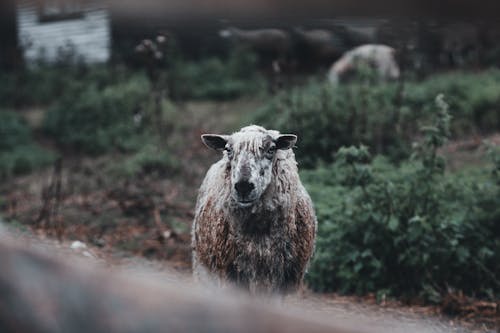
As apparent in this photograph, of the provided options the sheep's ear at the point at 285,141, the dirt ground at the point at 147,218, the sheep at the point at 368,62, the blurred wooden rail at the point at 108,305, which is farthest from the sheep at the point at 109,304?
the sheep at the point at 368,62

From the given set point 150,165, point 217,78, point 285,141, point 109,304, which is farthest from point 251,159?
point 217,78

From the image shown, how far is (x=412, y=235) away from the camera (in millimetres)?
6980

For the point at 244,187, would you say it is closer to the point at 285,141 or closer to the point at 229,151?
the point at 229,151

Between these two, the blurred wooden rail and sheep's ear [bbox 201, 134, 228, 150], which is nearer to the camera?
the blurred wooden rail

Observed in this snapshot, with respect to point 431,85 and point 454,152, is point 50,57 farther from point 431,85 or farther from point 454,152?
point 454,152

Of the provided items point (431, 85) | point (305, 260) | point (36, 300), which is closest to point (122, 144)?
point (431, 85)

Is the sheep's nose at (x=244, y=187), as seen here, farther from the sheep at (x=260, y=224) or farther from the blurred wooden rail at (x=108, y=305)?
the blurred wooden rail at (x=108, y=305)

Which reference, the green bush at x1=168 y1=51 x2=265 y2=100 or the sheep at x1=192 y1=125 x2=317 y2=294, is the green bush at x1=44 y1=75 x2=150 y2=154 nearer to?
the green bush at x1=168 y1=51 x2=265 y2=100

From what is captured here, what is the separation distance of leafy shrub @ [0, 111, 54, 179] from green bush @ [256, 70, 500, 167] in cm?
492

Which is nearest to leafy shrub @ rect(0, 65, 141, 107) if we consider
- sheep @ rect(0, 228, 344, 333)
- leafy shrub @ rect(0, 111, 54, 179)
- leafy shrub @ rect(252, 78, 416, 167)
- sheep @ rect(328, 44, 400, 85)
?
leafy shrub @ rect(0, 111, 54, 179)

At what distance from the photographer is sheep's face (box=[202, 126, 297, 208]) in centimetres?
456

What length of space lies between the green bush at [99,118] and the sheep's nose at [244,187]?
28.7ft

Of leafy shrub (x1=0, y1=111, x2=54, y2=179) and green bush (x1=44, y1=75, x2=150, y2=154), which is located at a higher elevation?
green bush (x1=44, y1=75, x2=150, y2=154)

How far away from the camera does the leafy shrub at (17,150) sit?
42.5 feet
